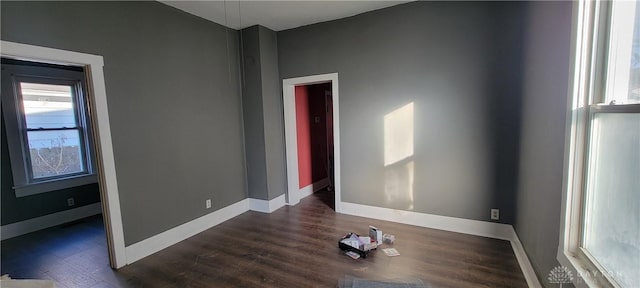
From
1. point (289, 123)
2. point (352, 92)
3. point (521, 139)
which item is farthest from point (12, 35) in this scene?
point (521, 139)

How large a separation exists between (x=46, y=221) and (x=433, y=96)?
17.8ft

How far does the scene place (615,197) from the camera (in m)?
1.19

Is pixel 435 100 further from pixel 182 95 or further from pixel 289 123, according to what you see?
pixel 182 95

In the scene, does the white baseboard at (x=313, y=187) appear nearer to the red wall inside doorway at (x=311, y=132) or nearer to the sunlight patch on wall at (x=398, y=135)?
the red wall inside doorway at (x=311, y=132)

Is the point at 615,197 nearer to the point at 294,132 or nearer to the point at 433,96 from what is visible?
the point at 433,96

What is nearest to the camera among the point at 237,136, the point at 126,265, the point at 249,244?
the point at 126,265

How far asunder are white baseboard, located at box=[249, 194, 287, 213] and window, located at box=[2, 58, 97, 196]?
2.60 m

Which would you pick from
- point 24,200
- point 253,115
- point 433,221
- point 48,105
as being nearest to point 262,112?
point 253,115

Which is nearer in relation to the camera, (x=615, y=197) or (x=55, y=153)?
(x=615, y=197)

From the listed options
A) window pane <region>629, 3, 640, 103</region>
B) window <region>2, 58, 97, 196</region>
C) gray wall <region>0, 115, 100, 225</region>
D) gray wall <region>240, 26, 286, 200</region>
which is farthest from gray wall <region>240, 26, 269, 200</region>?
window pane <region>629, 3, 640, 103</region>

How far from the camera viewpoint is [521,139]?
2596 millimetres

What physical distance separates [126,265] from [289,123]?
8.50 ft

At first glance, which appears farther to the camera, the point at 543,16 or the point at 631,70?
the point at 543,16

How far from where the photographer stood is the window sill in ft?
11.4
